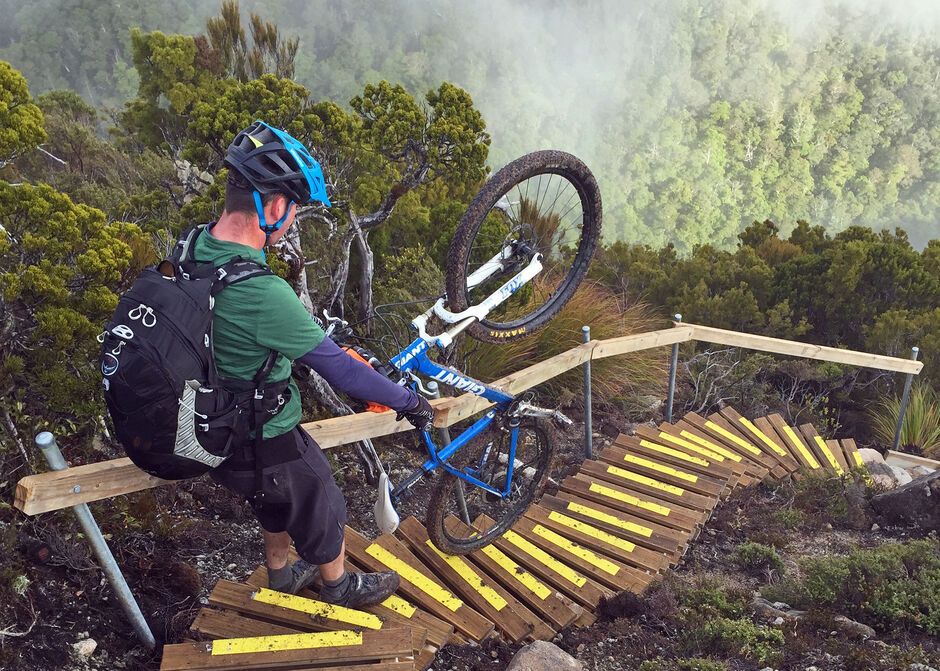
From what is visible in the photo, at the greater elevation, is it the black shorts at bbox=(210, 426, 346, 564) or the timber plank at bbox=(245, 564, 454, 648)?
the black shorts at bbox=(210, 426, 346, 564)

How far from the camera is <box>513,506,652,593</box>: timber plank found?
418 centimetres

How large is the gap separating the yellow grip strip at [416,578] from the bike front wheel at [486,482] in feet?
0.79

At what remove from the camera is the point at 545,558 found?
4.23m

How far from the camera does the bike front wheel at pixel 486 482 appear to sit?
3.77 metres

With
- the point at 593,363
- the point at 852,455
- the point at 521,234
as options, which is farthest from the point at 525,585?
the point at 852,455

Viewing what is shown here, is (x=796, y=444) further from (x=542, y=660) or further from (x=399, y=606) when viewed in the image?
(x=399, y=606)

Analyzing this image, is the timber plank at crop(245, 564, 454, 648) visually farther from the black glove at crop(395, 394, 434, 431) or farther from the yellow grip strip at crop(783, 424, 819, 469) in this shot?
the yellow grip strip at crop(783, 424, 819, 469)

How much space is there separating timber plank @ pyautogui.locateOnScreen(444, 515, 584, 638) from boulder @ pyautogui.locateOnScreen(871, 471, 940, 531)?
10.6 ft

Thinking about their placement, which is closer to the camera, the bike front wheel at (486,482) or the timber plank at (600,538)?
the bike front wheel at (486,482)

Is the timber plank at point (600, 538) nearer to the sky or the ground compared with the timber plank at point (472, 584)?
nearer to the sky

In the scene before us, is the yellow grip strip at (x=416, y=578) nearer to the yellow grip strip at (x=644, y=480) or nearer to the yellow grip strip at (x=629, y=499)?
the yellow grip strip at (x=629, y=499)

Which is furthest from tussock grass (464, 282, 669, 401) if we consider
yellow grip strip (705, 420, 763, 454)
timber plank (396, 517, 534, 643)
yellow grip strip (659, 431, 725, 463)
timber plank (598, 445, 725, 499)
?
timber plank (396, 517, 534, 643)

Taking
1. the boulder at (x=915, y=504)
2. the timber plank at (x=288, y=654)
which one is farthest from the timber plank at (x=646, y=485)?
the timber plank at (x=288, y=654)

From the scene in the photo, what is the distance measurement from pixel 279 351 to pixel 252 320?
0.14 meters
